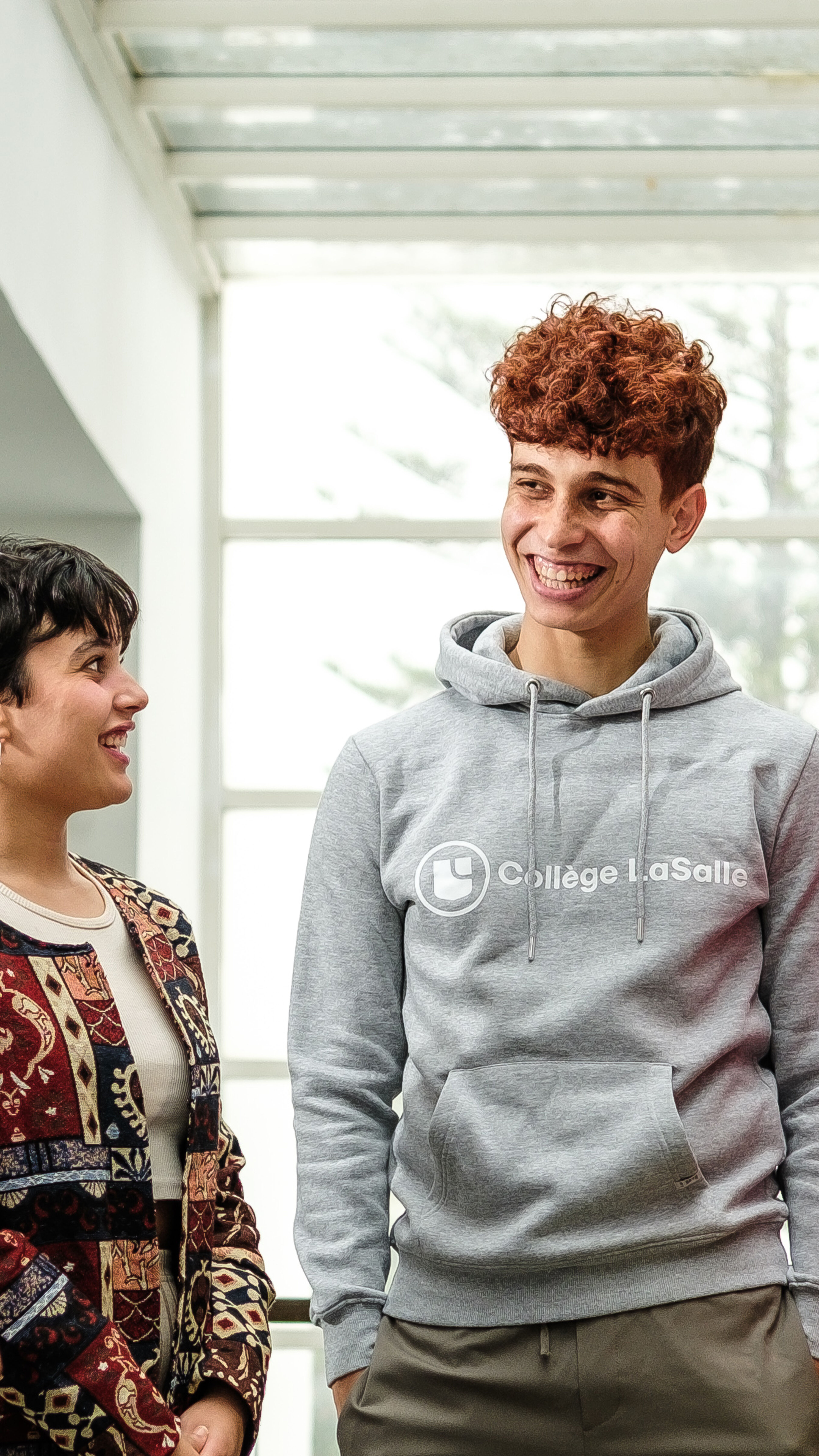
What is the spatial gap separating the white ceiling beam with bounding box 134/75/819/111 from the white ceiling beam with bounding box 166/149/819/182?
1.45 feet

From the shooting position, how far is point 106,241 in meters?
4.57

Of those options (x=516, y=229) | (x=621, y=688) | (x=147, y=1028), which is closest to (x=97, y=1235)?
(x=147, y=1028)

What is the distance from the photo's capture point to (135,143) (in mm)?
4984

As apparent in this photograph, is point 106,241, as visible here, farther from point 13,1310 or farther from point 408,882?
point 13,1310

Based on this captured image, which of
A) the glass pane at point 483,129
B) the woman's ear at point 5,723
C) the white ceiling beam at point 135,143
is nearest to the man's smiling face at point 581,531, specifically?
the woman's ear at point 5,723

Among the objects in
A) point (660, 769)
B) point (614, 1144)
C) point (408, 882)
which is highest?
point (660, 769)

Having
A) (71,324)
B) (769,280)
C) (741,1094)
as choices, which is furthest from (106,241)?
(741,1094)

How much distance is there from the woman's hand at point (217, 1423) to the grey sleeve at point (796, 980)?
616 millimetres

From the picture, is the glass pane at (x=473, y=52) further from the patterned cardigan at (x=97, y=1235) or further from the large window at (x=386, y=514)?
the patterned cardigan at (x=97, y=1235)

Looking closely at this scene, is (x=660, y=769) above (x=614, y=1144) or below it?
above

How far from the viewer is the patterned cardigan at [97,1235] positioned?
147cm

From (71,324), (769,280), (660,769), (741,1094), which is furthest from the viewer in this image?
(769,280)

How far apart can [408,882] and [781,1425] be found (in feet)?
2.15

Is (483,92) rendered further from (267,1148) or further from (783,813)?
(267,1148)
